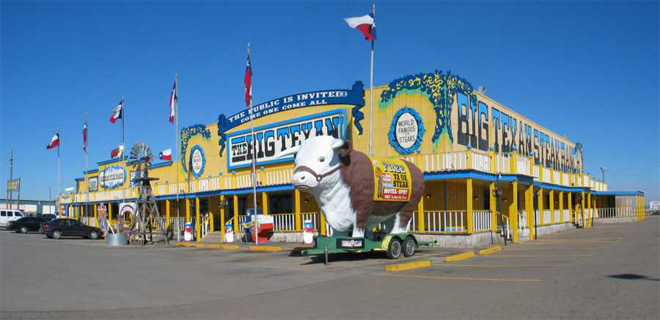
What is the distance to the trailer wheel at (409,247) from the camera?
54.3 feet

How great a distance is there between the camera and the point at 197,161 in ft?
115

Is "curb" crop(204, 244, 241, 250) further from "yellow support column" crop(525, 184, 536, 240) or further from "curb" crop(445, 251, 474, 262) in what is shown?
"yellow support column" crop(525, 184, 536, 240)

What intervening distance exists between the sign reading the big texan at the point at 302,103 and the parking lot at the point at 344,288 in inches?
406

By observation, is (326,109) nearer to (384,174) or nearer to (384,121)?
(384,121)

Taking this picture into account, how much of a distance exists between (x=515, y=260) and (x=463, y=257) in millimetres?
1705

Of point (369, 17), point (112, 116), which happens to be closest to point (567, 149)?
point (369, 17)

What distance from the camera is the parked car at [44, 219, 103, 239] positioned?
35.0 m

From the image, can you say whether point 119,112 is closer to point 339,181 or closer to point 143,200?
point 143,200

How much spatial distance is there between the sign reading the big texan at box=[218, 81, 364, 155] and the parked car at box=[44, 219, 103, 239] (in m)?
11.7

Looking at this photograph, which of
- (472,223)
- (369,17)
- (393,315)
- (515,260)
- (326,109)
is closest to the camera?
(393,315)

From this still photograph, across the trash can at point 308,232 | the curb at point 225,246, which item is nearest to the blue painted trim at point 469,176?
the trash can at point 308,232

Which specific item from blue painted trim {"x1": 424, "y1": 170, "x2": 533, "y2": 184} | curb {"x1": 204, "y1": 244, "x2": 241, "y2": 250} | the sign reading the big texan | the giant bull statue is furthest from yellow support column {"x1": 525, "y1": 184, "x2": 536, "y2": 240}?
curb {"x1": 204, "y1": 244, "x2": 241, "y2": 250}

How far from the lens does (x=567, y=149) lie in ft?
143

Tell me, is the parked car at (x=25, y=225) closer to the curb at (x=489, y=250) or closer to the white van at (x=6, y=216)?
the white van at (x=6, y=216)
